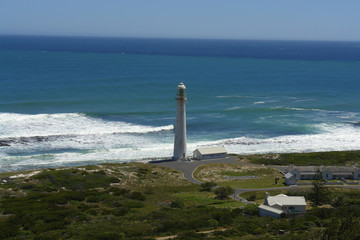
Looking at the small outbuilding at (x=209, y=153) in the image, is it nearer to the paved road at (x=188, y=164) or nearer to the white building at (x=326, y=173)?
the paved road at (x=188, y=164)

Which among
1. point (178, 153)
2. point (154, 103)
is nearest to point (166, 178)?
point (178, 153)

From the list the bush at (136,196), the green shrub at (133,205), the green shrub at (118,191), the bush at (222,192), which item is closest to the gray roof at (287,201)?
the bush at (222,192)

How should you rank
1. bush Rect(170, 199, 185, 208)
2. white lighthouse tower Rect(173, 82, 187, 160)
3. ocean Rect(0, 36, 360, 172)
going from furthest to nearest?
1. ocean Rect(0, 36, 360, 172)
2. white lighthouse tower Rect(173, 82, 187, 160)
3. bush Rect(170, 199, 185, 208)

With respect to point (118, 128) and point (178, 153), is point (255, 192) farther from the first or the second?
point (118, 128)

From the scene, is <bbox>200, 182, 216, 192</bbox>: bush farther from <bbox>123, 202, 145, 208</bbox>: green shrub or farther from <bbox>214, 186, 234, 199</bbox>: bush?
<bbox>123, 202, 145, 208</bbox>: green shrub

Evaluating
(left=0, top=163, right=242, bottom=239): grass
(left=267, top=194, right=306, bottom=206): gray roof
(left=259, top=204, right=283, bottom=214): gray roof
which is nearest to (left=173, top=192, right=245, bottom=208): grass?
(left=0, top=163, right=242, bottom=239): grass

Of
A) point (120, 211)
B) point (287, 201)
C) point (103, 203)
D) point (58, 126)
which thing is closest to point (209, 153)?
point (287, 201)

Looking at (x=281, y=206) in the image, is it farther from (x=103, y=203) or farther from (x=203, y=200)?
(x=103, y=203)
